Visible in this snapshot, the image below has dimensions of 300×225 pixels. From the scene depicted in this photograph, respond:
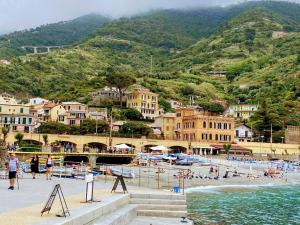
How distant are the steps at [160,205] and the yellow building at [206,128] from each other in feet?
229

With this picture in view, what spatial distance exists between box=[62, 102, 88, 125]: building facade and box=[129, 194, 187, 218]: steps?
74260 mm

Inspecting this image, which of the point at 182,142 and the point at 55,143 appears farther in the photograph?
the point at 182,142

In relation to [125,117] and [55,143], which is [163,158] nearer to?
[55,143]

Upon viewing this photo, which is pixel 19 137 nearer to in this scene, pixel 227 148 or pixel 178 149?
pixel 178 149

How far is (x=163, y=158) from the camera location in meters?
66.9

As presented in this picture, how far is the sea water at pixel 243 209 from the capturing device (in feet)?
74.1

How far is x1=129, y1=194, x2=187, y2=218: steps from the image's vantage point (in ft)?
60.8

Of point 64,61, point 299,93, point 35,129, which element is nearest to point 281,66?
point 299,93

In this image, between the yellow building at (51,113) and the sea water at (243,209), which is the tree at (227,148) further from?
the sea water at (243,209)

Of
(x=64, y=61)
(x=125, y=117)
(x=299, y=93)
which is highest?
(x=64, y=61)

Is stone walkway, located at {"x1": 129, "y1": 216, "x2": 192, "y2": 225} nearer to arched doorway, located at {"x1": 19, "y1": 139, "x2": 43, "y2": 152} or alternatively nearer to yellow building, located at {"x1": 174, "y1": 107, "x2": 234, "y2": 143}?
arched doorway, located at {"x1": 19, "y1": 139, "x2": 43, "y2": 152}

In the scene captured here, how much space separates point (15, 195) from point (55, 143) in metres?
55.3

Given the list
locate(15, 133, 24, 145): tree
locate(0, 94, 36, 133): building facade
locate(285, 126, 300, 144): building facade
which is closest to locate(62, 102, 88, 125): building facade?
locate(0, 94, 36, 133): building facade

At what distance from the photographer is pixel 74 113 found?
93.9 m
